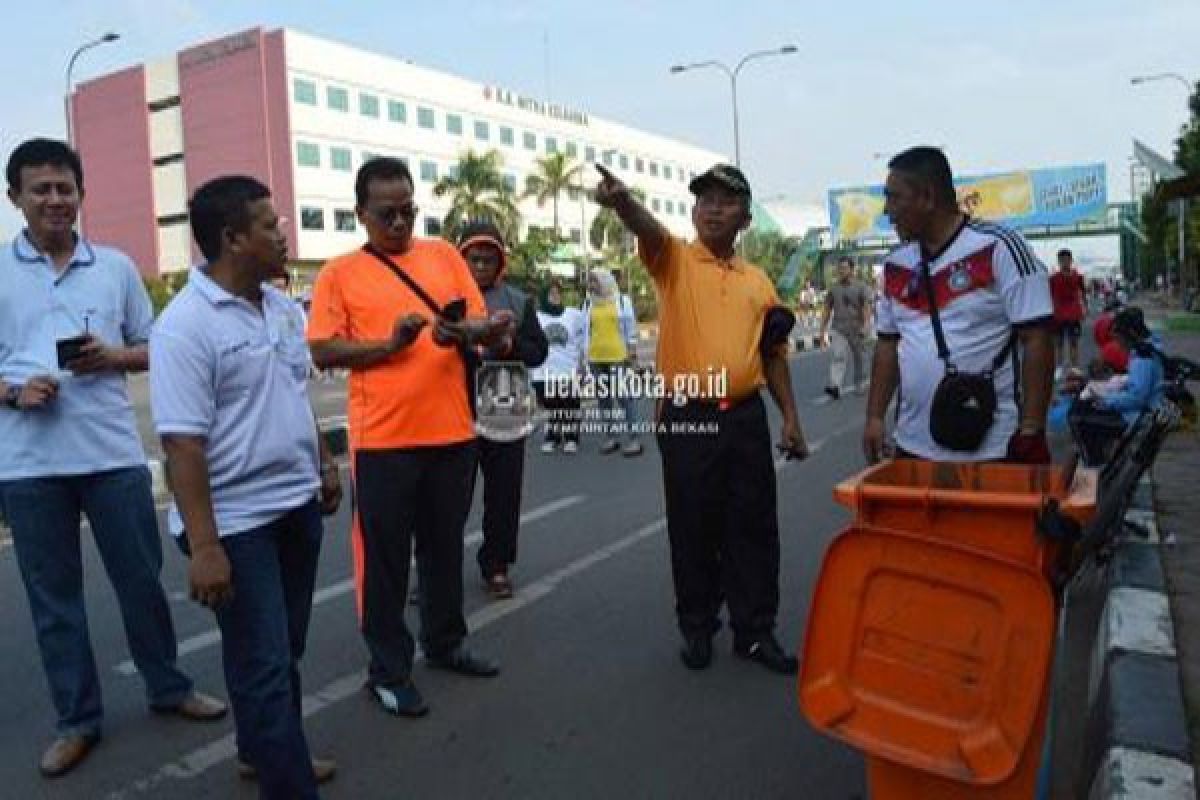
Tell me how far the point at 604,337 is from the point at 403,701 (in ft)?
21.3

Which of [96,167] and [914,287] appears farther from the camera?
[96,167]

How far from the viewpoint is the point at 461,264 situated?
4.04 meters

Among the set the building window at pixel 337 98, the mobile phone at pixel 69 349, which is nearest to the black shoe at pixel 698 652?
the mobile phone at pixel 69 349

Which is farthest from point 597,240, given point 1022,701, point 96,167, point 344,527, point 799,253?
point 1022,701

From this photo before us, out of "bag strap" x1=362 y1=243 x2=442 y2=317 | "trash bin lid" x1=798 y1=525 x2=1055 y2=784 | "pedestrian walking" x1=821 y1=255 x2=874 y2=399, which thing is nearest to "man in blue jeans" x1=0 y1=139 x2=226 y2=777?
"bag strap" x1=362 y1=243 x2=442 y2=317

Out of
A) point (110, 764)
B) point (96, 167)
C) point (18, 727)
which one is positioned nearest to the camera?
point (110, 764)

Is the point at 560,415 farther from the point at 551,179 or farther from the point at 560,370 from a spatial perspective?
the point at 551,179

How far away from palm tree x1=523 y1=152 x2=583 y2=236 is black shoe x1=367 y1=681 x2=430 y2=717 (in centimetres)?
5583

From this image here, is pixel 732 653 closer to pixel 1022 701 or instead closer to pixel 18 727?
pixel 1022 701

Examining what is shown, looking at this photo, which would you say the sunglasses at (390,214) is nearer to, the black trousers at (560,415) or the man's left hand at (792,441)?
the man's left hand at (792,441)

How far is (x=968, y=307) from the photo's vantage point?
3420 mm

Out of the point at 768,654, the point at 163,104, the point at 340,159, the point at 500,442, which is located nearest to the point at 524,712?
the point at 768,654

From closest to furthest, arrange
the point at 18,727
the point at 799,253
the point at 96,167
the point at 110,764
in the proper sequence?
the point at 110,764 < the point at 18,727 < the point at 799,253 < the point at 96,167

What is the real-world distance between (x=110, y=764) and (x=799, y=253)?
42320 millimetres
